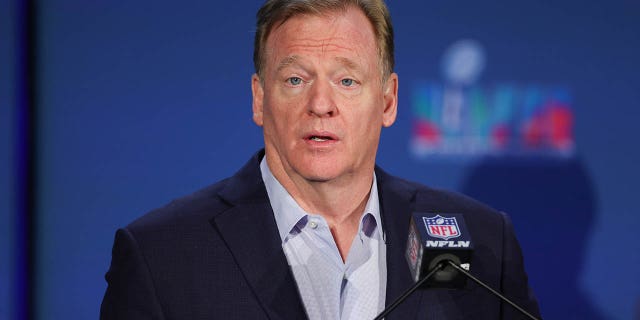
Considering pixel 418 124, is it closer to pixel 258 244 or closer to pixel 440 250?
pixel 258 244

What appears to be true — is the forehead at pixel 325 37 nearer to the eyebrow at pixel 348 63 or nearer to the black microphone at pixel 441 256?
the eyebrow at pixel 348 63

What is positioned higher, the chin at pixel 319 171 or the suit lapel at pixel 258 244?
the chin at pixel 319 171

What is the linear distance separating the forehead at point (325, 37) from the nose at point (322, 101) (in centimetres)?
7

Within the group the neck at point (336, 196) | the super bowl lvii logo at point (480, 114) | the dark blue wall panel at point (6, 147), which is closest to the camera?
the neck at point (336, 196)

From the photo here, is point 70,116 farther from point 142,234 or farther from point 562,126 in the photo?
point 562,126

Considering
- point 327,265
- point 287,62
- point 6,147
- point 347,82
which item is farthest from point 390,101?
point 6,147

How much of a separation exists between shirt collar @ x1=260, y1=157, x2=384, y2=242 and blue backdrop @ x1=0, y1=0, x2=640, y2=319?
2.95ft

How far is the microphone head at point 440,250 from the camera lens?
1.32 metres

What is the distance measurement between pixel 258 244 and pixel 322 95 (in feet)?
1.18

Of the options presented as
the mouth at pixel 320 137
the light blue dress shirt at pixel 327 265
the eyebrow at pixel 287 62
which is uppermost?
the eyebrow at pixel 287 62

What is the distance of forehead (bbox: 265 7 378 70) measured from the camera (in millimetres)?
1668

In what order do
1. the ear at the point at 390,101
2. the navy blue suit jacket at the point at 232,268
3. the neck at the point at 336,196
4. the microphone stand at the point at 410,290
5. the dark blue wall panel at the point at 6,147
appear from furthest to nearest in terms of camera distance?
the dark blue wall panel at the point at 6,147
the ear at the point at 390,101
the neck at the point at 336,196
the navy blue suit jacket at the point at 232,268
the microphone stand at the point at 410,290

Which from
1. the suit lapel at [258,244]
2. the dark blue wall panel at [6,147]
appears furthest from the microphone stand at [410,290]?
the dark blue wall panel at [6,147]

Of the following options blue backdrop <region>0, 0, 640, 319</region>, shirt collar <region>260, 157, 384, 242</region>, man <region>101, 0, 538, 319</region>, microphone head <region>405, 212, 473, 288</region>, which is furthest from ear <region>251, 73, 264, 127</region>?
blue backdrop <region>0, 0, 640, 319</region>
